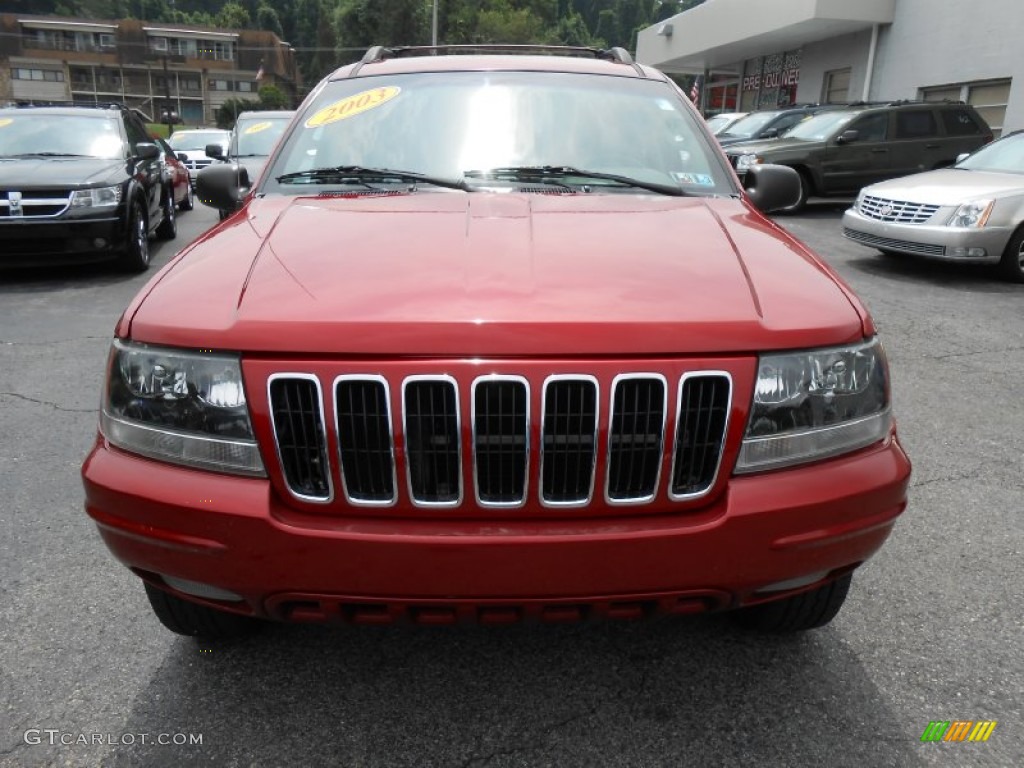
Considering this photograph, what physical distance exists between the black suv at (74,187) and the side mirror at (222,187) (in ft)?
16.2

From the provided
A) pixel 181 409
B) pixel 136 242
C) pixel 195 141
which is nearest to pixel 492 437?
pixel 181 409

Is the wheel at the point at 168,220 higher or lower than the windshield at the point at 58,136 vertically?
lower

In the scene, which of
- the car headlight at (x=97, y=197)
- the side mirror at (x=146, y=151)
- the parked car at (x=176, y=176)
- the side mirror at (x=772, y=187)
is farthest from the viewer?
the parked car at (x=176, y=176)

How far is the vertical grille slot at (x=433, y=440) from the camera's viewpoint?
173 centimetres

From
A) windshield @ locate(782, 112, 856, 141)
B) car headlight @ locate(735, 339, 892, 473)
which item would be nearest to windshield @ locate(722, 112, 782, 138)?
windshield @ locate(782, 112, 856, 141)

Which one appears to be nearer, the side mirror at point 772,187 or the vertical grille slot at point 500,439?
the vertical grille slot at point 500,439

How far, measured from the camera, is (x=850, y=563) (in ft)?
6.50

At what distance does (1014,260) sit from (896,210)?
3.98ft

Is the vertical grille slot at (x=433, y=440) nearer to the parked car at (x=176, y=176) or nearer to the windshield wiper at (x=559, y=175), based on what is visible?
the windshield wiper at (x=559, y=175)

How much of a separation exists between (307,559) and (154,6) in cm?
12741

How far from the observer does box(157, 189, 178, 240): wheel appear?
10379mm

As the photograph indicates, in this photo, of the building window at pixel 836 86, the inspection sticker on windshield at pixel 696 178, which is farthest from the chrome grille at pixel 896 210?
the building window at pixel 836 86

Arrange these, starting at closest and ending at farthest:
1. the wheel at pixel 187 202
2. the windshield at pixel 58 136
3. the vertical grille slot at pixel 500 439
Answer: the vertical grille slot at pixel 500 439, the windshield at pixel 58 136, the wheel at pixel 187 202

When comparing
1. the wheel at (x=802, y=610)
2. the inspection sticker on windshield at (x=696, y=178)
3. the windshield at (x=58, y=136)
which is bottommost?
the wheel at (x=802, y=610)
